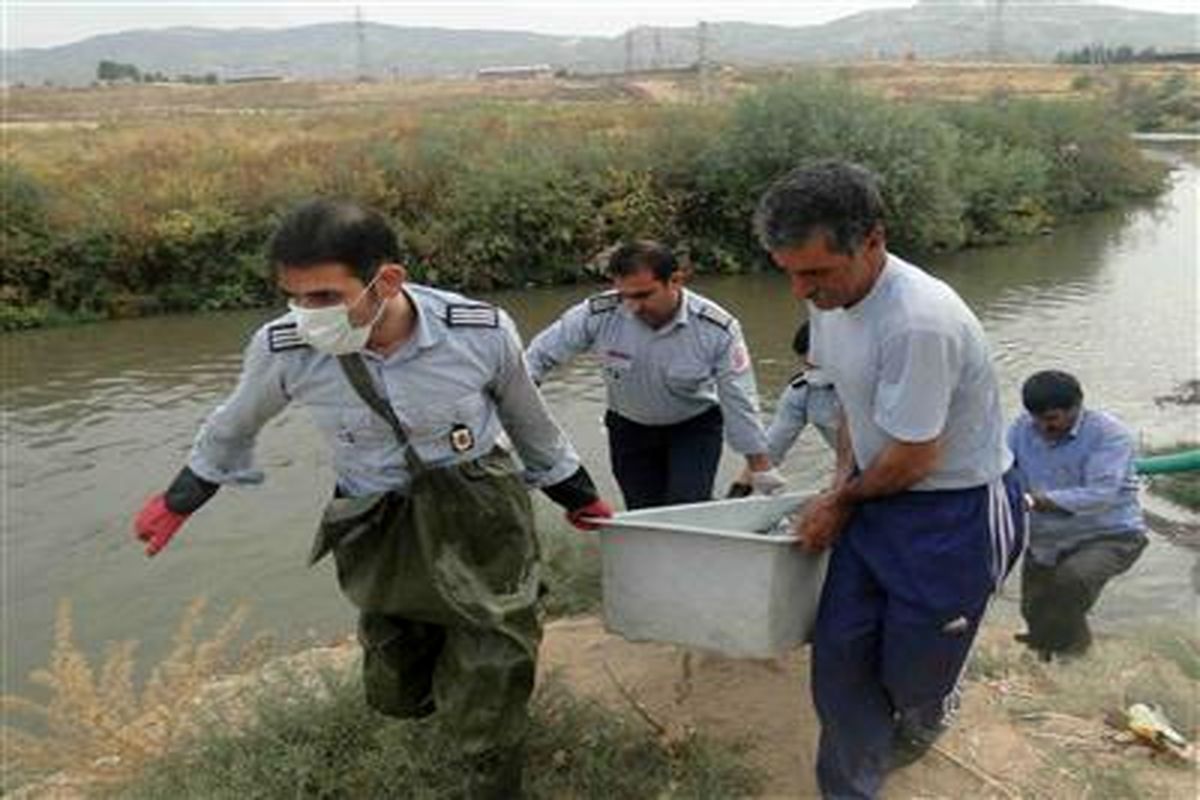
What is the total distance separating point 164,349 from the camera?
17594mm

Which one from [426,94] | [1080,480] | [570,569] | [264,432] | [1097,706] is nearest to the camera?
[1097,706]

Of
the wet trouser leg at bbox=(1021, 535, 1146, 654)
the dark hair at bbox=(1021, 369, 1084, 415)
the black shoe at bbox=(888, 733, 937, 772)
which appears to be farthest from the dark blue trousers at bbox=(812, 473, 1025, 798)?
the wet trouser leg at bbox=(1021, 535, 1146, 654)

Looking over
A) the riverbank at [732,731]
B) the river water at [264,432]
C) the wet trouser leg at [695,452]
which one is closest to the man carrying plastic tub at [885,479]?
the riverbank at [732,731]

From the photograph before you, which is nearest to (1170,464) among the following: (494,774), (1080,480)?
(1080,480)

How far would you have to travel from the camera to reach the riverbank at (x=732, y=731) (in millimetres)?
3680

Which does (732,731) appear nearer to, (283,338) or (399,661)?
(399,661)

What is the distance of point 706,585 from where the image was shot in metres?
3.40

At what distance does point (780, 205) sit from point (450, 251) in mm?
19196

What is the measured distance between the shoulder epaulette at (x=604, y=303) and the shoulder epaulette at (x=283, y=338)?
1.94 m

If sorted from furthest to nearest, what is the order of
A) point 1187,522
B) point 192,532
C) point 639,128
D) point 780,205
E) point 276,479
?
1. point 639,128
2. point 276,479
3. point 192,532
4. point 1187,522
5. point 780,205

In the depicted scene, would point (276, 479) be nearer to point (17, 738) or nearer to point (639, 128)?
point (17, 738)

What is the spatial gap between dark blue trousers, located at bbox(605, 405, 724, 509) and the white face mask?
2224 millimetres

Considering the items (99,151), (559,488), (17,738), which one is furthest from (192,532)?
(99,151)

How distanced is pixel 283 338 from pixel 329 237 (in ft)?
1.16
